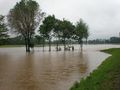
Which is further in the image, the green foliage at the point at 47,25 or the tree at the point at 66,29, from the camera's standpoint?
the tree at the point at 66,29

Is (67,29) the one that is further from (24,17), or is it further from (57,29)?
(24,17)

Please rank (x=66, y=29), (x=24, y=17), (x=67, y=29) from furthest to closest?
(x=67, y=29), (x=66, y=29), (x=24, y=17)

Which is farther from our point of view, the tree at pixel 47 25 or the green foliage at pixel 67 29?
the green foliage at pixel 67 29

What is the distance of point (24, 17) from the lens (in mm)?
69875

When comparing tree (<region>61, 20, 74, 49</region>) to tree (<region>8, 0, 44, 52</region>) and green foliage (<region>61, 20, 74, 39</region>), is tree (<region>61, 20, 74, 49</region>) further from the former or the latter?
tree (<region>8, 0, 44, 52</region>)

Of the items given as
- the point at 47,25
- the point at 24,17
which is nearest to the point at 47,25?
the point at 47,25

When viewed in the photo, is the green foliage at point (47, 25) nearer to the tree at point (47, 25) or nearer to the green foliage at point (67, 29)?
the tree at point (47, 25)

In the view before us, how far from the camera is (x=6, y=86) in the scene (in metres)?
13.9

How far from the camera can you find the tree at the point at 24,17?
227ft

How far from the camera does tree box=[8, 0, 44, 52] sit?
6931 cm

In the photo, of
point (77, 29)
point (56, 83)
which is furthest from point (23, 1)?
point (56, 83)

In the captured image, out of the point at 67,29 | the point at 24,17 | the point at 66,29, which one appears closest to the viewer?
the point at 24,17

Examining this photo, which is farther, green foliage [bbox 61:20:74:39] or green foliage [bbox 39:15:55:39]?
green foliage [bbox 61:20:74:39]

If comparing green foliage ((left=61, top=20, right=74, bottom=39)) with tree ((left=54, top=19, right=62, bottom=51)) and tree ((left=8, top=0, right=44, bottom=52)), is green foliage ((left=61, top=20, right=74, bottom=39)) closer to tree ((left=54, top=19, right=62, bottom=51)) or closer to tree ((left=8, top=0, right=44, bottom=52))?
tree ((left=54, top=19, right=62, bottom=51))
